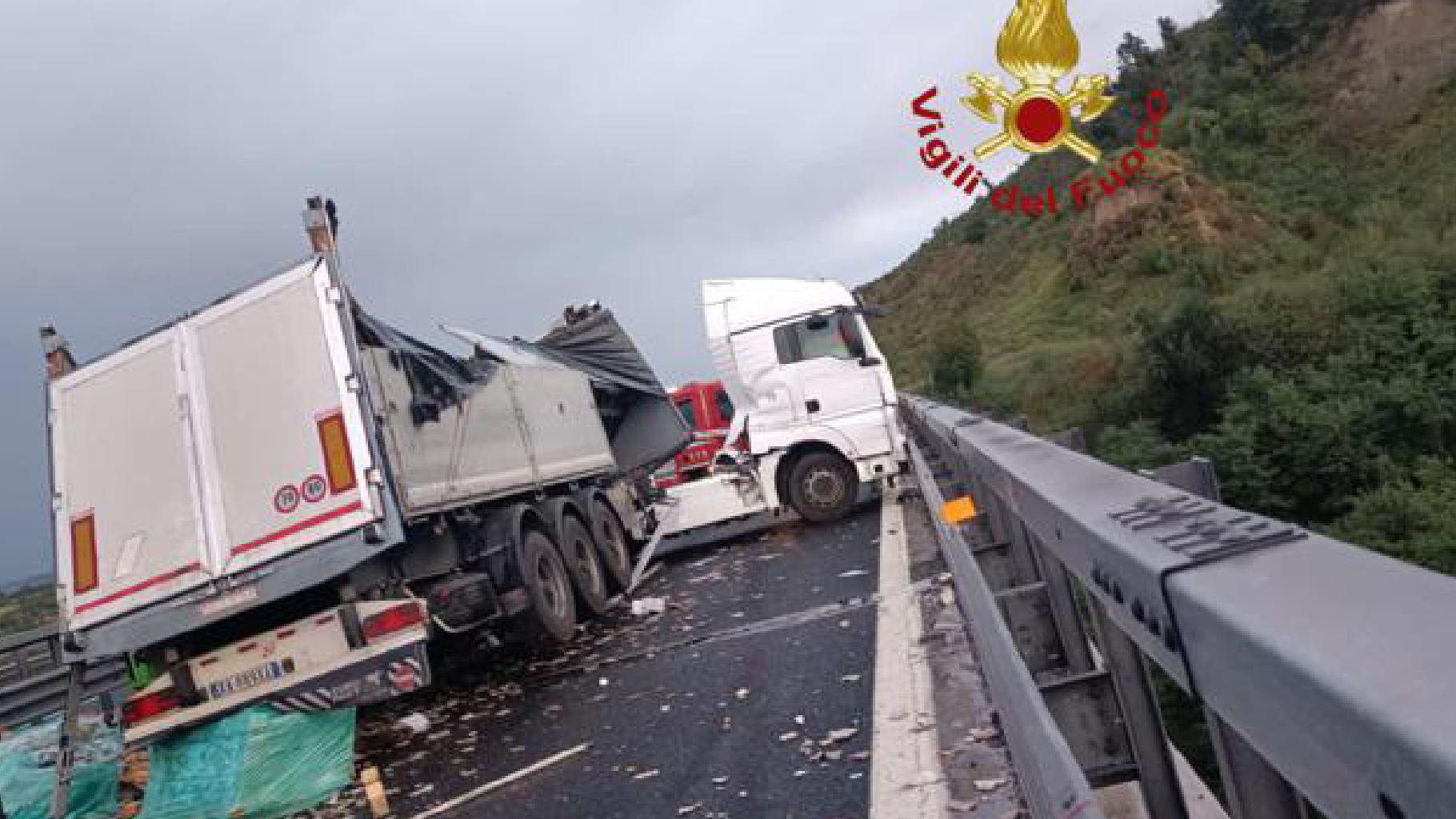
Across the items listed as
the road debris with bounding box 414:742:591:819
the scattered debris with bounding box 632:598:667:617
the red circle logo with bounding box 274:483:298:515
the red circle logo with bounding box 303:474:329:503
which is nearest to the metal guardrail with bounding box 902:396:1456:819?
the road debris with bounding box 414:742:591:819

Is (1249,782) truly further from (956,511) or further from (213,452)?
(213,452)

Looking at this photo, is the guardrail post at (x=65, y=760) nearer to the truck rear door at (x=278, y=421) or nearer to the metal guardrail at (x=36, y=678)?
the truck rear door at (x=278, y=421)

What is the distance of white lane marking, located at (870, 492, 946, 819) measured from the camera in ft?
15.1

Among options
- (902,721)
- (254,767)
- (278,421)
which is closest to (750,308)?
(278,421)

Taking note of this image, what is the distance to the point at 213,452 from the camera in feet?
26.7

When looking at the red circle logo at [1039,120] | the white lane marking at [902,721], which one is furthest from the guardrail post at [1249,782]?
the red circle logo at [1039,120]

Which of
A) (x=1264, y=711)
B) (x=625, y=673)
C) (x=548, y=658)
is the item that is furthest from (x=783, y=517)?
(x=1264, y=711)

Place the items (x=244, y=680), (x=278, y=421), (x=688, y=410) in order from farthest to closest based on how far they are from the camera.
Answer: (x=688, y=410)
(x=278, y=421)
(x=244, y=680)

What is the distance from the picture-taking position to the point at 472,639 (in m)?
9.98

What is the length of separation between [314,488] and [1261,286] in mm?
35291

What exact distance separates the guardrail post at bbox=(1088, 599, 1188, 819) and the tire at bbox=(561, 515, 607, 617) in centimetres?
779

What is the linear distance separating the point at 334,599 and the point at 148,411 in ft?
5.75

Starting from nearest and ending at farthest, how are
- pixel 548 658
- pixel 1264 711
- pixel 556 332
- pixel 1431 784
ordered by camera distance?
pixel 1431 784, pixel 1264 711, pixel 548 658, pixel 556 332

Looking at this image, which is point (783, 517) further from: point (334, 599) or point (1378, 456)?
point (1378, 456)
